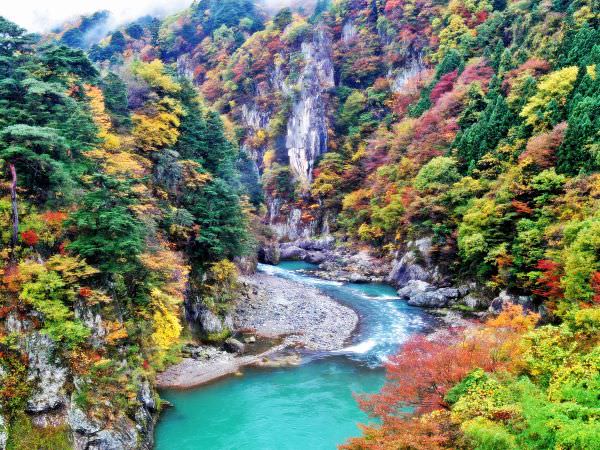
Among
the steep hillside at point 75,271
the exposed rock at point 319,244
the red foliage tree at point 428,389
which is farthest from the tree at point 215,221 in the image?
the exposed rock at point 319,244

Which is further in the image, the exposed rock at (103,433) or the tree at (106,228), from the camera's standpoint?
the tree at (106,228)

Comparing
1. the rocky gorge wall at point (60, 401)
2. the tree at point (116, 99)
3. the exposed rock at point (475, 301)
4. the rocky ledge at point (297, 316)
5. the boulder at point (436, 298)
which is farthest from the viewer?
the boulder at point (436, 298)

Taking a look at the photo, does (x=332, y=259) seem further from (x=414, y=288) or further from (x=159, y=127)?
(x=159, y=127)

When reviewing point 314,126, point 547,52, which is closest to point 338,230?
point 314,126

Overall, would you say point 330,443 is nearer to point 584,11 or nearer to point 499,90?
point 499,90

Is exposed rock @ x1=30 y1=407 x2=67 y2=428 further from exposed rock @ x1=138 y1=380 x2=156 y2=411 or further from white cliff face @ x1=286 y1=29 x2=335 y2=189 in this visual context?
white cliff face @ x1=286 y1=29 x2=335 y2=189

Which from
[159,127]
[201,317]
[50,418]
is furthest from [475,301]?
[50,418]

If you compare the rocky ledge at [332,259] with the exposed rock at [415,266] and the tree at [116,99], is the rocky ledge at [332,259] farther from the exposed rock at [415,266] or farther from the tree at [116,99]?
the tree at [116,99]
